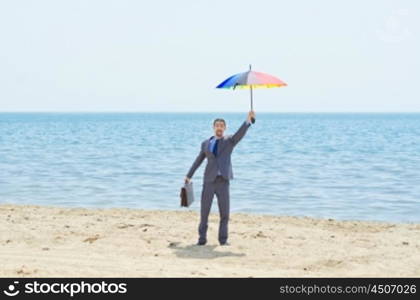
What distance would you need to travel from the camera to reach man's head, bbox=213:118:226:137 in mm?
9547

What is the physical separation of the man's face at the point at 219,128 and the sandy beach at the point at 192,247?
1.65m

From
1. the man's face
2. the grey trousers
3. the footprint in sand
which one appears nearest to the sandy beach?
the footprint in sand

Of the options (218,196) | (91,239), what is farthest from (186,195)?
(91,239)

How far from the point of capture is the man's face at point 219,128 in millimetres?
9547

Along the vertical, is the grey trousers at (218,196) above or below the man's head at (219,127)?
below

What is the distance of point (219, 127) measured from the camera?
954 centimetres

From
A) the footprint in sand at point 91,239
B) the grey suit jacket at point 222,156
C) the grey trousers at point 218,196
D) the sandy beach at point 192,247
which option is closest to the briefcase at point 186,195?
the grey trousers at point 218,196

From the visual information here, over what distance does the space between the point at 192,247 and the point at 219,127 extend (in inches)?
71.2

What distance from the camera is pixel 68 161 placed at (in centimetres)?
3184
